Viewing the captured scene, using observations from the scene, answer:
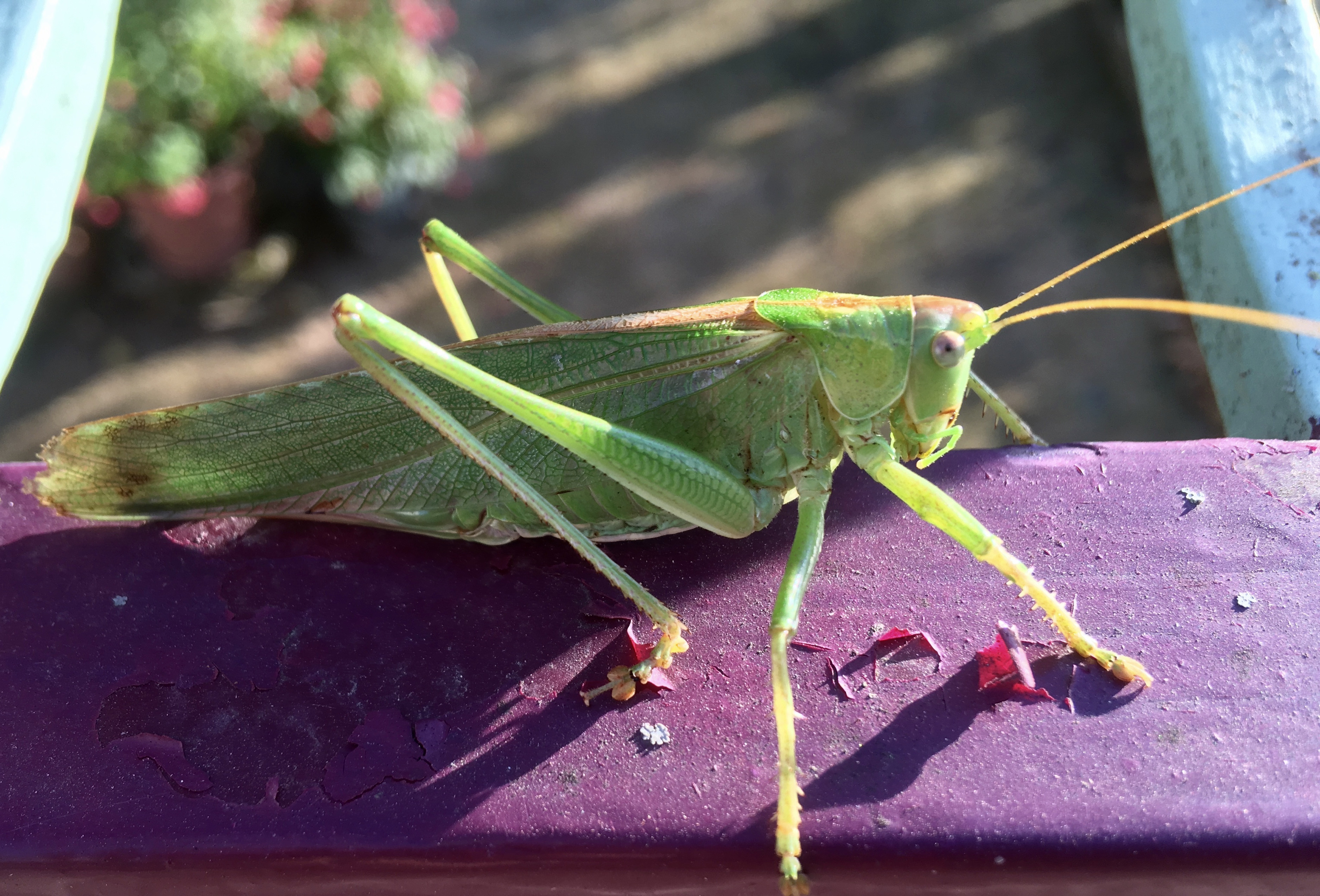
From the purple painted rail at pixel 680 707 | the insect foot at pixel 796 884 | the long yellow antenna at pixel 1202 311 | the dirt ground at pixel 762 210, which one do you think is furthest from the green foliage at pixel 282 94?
the insect foot at pixel 796 884

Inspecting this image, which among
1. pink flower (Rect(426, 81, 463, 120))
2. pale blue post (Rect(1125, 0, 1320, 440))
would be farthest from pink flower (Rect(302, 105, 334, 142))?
pale blue post (Rect(1125, 0, 1320, 440))

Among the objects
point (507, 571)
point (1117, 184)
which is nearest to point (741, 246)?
point (1117, 184)

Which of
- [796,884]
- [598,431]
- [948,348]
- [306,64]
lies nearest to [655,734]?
[796,884]

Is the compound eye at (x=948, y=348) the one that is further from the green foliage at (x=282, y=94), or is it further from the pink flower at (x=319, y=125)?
the pink flower at (x=319, y=125)

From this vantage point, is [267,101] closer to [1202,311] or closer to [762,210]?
[762,210]

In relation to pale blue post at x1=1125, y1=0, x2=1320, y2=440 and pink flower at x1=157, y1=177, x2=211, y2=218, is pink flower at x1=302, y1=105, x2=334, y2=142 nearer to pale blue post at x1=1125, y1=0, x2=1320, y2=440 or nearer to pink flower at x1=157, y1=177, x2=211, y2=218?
pink flower at x1=157, y1=177, x2=211, y2=218

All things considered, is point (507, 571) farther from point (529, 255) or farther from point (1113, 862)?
point (529, 255)

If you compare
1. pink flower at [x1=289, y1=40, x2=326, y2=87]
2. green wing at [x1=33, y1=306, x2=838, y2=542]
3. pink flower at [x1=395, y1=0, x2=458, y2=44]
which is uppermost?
pink flower at [x1=395, y1=0, x2=458, y2=44]
